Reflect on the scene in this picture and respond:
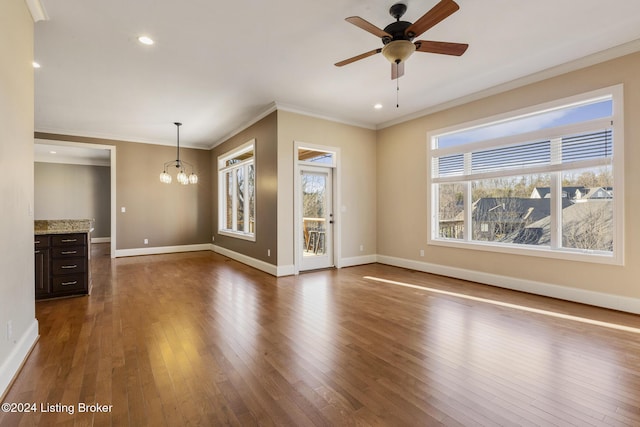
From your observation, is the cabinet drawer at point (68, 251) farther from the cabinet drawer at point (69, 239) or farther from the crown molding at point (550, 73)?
the crown molding at point (550, 73)

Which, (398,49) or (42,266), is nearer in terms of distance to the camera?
(398,49)

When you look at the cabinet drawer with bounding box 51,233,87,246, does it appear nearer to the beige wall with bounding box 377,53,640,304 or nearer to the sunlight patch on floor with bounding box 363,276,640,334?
the sunlight patch on floor with bounding box 363,276,640,334

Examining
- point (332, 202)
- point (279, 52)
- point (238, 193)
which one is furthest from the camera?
point (238, 193)

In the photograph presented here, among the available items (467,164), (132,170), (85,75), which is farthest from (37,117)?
(467,164)

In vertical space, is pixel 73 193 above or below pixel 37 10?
below

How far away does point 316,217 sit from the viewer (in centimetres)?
594

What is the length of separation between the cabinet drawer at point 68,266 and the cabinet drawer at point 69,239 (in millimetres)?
223

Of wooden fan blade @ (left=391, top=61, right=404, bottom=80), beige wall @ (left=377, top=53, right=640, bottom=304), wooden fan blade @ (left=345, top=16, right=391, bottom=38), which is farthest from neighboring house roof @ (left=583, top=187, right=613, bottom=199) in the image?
wooden fan blade @ (left=345, top=16, right=391, bottom=38)

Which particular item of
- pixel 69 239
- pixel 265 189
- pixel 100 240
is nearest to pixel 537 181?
pixel 265 189

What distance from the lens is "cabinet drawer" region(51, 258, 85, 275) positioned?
4.04 meters

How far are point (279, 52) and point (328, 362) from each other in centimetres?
330

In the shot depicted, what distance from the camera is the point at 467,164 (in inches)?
198

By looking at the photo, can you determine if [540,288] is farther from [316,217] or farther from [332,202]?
[316,217]

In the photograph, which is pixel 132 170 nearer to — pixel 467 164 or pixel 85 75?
pixel 85 75
